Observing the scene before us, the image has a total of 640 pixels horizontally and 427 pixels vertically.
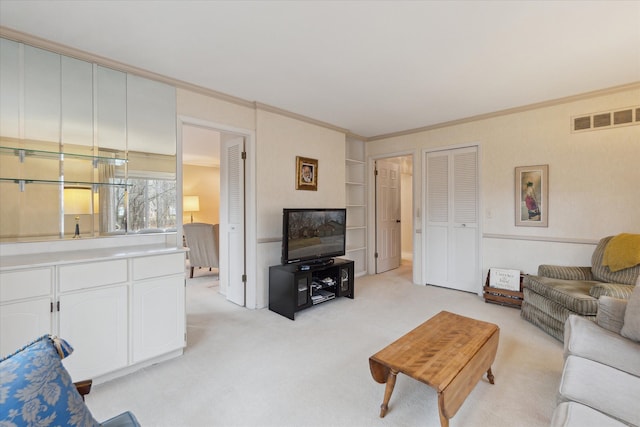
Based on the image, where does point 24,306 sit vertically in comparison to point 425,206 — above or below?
below

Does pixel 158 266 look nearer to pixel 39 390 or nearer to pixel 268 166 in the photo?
pixel 39 390

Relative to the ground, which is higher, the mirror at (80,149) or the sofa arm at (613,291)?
the mirror at (80,149)

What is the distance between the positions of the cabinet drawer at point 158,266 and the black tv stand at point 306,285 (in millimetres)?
1208

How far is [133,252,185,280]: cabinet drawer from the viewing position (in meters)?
2.23

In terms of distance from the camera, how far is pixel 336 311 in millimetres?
3520

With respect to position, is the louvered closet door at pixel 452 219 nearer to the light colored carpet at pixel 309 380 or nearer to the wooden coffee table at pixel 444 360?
the light colored carpet at pixel 309 380

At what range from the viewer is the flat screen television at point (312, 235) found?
344 cm

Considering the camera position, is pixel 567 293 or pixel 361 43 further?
pixel 567 293

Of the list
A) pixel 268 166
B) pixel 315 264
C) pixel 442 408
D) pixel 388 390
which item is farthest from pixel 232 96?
pixel 442 408

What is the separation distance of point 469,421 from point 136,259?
2.48 meters

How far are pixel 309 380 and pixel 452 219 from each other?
328 centimetres

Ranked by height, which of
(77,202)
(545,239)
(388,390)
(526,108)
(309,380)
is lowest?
(309,380)

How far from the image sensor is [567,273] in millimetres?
3105

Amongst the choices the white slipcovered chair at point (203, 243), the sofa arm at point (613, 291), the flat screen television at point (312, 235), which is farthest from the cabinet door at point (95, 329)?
the sofa arm at point (613, 291)
